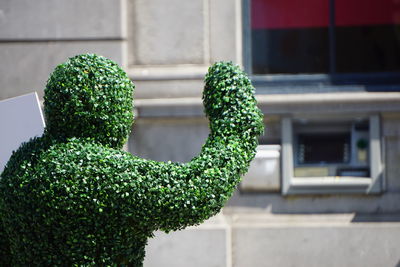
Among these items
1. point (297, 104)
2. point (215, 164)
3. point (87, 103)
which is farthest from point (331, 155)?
point (87, 103)

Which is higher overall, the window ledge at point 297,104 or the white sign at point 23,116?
the white sign at point 23,116

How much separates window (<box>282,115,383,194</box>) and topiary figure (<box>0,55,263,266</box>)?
3.32m

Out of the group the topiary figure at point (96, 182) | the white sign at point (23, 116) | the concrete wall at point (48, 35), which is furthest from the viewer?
the concrete wall at point (48, 35)

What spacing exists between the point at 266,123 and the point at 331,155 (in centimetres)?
77

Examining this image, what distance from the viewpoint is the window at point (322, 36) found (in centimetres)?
784

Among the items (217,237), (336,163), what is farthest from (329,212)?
(217,237)

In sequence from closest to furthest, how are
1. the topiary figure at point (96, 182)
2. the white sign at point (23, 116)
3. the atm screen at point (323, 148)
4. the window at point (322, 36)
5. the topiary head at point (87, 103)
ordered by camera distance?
1. the topiary figure at point (96, 182)
2. the topiary head at point (87, 103)
3. the white sign at point (23, 116)
4. the atm screen at point (323, 148)
5. the window at point (322, 36)

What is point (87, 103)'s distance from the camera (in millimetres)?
3969

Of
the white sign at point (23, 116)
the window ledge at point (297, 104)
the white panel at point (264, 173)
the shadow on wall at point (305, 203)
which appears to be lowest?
the shadow on wall at point (305, 203)

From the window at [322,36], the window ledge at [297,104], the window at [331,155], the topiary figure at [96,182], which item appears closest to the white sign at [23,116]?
the topiary figure at [96,182]

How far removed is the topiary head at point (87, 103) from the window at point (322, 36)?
12.8 feet

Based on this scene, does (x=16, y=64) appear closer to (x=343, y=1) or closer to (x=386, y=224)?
(x=343, y=1)

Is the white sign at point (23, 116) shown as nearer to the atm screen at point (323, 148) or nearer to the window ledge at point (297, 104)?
the window ledge at point (297, 104)

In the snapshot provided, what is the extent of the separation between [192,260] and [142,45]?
2129 millimetres
